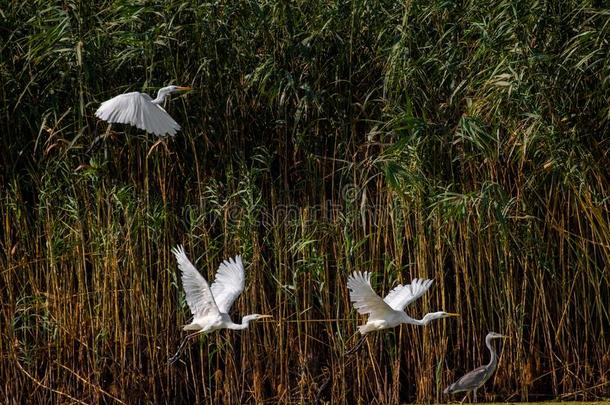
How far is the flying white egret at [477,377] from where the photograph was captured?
6625 millimetres

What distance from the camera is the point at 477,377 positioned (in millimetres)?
6613

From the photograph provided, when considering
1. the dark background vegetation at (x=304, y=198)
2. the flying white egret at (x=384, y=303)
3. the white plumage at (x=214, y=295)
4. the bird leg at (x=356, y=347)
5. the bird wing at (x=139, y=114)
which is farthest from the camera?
the dark background vegetation at (x=304, y=198)

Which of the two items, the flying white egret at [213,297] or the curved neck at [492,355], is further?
the curved neck at [492,355]

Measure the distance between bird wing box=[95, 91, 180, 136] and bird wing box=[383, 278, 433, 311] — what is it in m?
1.61

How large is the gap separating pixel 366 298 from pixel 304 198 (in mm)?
1092

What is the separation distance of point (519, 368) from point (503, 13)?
2.11 m

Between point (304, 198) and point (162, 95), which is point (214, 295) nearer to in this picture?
point (304, 198)

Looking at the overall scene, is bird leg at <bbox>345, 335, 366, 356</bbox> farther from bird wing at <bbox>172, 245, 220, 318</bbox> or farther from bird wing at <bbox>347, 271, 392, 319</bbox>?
bird wing at <bbox>172, 245, 220, 318</bbox>

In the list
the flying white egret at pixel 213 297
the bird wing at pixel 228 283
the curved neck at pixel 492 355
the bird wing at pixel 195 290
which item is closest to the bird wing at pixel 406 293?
the curved neck at pixel 492 355

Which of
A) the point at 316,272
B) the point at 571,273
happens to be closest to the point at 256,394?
the point at 316,272

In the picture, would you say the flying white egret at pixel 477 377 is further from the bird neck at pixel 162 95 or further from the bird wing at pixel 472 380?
the bird neck at pixel 162 95

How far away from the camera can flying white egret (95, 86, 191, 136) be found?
615 centimetres

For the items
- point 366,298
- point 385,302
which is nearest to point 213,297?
point 366,298

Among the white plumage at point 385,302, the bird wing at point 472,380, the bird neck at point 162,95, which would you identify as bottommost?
the bird wing at point 472,380
